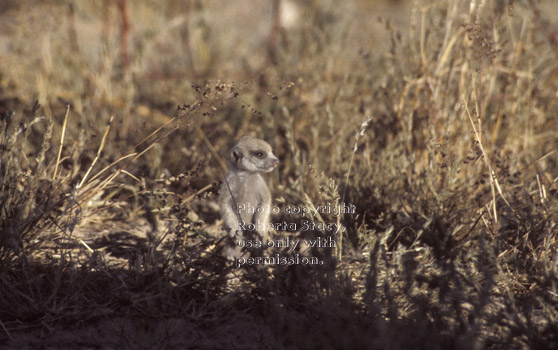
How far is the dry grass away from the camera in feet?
7.39

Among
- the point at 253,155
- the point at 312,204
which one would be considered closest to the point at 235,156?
the point at 253,155

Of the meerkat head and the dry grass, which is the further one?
the meerkat head

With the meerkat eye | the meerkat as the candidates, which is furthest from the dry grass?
the meerkat eye

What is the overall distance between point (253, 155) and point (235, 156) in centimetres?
11

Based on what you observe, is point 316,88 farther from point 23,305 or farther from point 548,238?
point 23,305

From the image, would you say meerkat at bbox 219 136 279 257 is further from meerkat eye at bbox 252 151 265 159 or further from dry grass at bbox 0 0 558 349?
dry grass at bbox 0 0 558 349

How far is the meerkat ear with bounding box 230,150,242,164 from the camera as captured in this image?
269 cm

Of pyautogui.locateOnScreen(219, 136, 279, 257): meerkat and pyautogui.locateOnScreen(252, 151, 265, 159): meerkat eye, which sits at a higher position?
pyautogui.locateOnScreen(252, 151, 265, 159): meerkat eye

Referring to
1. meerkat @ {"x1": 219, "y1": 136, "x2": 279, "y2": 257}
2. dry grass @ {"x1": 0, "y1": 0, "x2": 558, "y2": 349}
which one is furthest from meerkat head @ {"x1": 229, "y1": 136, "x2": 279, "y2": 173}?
dry grass @ {"x1": 0, "y1": 0, "x2": 558, "y2": 349}

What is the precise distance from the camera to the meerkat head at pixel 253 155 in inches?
105

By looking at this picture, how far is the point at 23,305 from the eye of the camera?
232 cm

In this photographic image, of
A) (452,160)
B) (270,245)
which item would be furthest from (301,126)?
(270,245)

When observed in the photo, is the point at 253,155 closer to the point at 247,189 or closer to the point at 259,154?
the point at 259,154

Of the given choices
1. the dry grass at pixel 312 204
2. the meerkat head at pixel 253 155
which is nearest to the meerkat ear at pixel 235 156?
the meerkat head at pixel 253 155
